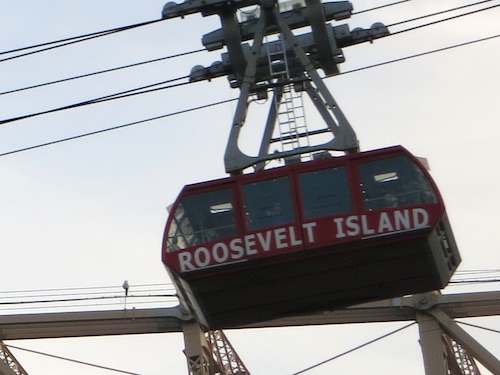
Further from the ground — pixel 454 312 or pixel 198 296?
pixel 454 312

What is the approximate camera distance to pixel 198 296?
2698 centimetres

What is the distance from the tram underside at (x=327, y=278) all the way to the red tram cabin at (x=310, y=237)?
0.05 feet

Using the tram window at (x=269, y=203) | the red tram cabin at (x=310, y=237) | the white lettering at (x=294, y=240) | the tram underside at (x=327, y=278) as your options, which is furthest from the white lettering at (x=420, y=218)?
the tram window at (x=269, y=203)

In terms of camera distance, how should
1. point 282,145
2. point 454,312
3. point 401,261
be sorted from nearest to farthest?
point 401,261
point 282,145
point 454,312

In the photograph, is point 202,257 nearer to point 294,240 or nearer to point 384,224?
point 294,240

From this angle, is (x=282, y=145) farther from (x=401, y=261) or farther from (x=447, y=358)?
(x=447, y=358)

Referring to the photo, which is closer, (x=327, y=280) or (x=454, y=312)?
(x=327, y=280)

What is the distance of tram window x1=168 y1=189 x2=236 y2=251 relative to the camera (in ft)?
88.9

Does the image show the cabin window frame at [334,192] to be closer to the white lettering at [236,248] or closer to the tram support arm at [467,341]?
the white lettering at [236,248]

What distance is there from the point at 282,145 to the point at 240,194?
169cm

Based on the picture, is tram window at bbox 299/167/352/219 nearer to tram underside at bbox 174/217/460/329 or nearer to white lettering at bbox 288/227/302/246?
white lettering at bbox 288/227/302/246

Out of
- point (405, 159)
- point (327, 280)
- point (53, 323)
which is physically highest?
point (53, 323)

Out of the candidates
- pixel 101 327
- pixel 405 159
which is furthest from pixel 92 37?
pixel 101 327

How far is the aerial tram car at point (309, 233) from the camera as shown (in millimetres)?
26422
